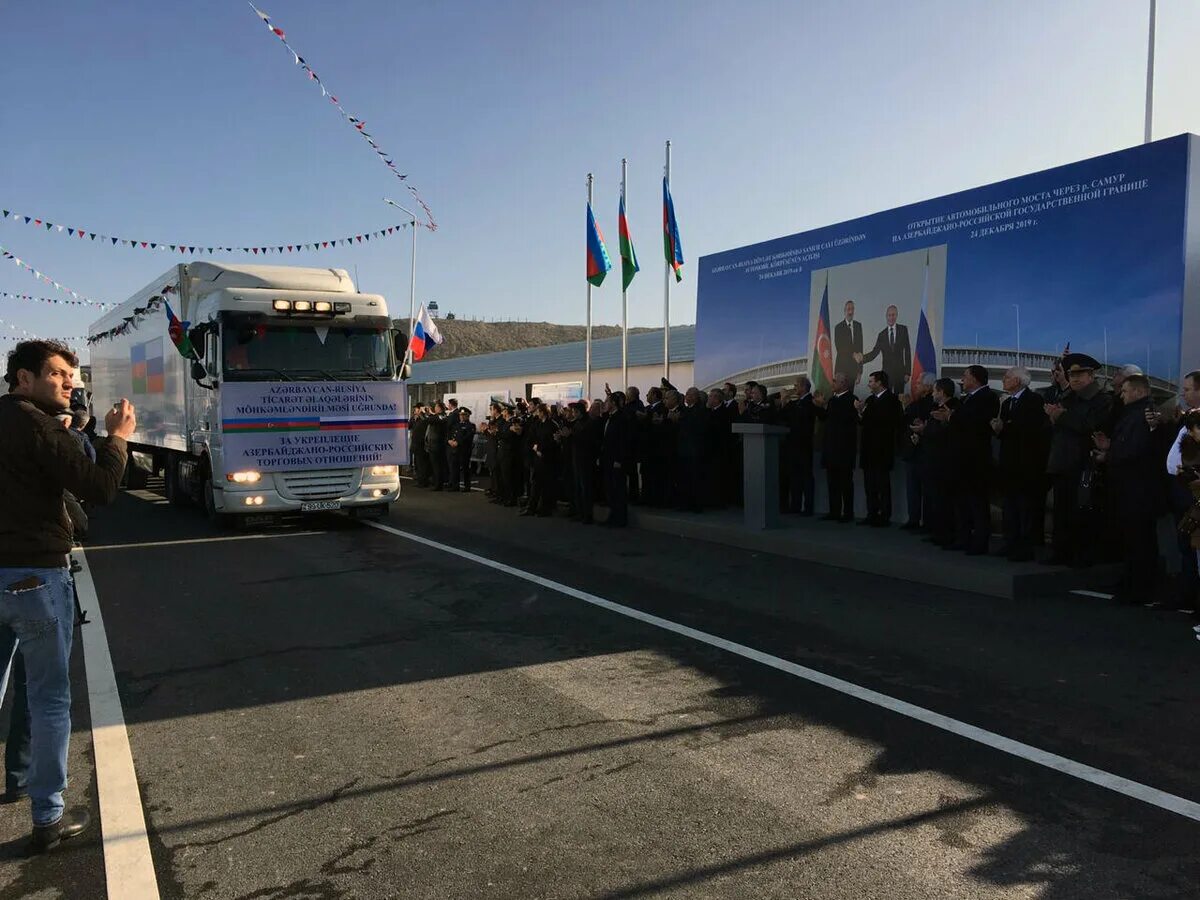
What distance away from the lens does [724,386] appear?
51.3ft

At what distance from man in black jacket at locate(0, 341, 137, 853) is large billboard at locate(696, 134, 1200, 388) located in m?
9.86

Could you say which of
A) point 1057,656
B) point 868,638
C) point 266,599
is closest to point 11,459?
point 266,599

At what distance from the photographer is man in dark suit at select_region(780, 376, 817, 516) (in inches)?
509

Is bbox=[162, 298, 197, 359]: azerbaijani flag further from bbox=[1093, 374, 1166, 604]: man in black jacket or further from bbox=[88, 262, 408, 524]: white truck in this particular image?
bbox=[1093, 374, 1166, 604]: man in black jacket

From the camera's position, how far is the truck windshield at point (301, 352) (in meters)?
12.5

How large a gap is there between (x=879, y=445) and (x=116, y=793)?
9.63 meters

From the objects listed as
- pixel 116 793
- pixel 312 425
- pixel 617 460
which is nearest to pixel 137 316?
pixel 312 425

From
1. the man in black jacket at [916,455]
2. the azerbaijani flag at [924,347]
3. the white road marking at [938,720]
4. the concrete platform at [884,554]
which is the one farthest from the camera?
the azerbaijani flag at [924,347]

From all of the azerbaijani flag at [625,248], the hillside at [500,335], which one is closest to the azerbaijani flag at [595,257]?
the azerbaijani flag at [625,248]

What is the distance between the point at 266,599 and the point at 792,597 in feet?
15.9

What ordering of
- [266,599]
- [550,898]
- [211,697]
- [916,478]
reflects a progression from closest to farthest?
[550,898] < [211,697] < [266,599] < [916,478]

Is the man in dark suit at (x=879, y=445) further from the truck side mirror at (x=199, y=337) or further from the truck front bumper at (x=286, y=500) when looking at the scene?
the truck side mirror at (x=199, y=337)

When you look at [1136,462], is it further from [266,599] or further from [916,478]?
[266,599]

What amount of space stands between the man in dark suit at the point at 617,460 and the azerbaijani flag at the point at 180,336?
6.09 metres
